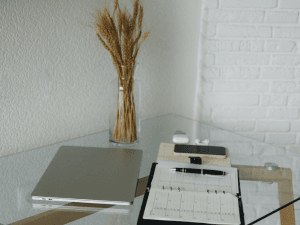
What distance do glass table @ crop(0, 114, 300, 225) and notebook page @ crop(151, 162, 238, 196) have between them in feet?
0.10

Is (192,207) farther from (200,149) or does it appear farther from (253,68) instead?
(253,68)

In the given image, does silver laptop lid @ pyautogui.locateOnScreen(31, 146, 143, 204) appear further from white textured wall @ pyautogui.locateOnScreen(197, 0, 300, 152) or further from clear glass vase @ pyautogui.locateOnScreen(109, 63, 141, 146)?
white textured wall @ pyautogui.locateOnScreen(197, 0, 300, 152)

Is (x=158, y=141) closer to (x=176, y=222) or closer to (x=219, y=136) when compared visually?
(x=219, y=136)

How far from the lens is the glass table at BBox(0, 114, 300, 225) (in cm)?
63

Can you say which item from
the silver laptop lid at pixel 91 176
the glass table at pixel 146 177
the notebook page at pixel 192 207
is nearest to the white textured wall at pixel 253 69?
the glass table at pixel 146 177

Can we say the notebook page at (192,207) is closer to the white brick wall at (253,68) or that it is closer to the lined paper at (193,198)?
the lined paper at (193,198)

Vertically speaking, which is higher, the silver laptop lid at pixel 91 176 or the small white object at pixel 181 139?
the small white object at pixel 181 139

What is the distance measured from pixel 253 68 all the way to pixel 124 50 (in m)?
0.66

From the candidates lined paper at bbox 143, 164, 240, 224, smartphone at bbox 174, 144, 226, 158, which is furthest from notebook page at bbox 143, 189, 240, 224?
smartphone at bbox 174, 144, 226, 158

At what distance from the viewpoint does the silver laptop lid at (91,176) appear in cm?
68

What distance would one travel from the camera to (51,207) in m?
0.65

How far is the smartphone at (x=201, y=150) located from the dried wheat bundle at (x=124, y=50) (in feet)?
0.56

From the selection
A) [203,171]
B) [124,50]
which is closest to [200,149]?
[203,171]

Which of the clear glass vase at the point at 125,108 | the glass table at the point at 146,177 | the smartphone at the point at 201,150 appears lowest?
the glass table at the point at 146,177
